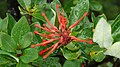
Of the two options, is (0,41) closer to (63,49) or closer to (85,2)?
(63,49)

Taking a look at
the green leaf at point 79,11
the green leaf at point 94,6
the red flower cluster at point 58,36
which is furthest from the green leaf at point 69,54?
the green leaf at point 94,6

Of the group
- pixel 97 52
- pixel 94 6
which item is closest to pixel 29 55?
pixel 97 52

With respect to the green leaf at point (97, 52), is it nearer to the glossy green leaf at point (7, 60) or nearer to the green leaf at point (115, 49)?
the green leaf at point (115, 49)

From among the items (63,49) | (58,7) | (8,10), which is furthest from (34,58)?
(8,10)

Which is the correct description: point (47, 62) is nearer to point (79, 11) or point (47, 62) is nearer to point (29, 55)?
point (29, 55)

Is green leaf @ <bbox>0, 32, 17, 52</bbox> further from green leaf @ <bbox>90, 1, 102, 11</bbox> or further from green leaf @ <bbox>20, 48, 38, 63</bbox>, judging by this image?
green leaf @ <bbox>90, 1, 102, 11</bbox>

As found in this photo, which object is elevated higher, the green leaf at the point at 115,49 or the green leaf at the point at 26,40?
the green leaf at the point at 26,40

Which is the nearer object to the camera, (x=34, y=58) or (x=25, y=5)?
(x=34, y=58)
